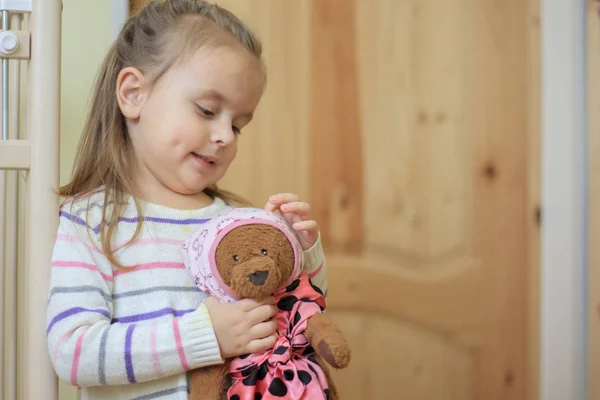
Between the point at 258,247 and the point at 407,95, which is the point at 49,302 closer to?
the point at 258,247

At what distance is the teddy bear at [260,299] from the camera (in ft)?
2.19

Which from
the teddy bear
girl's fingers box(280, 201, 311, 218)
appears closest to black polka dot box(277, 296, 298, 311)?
the teddy bear

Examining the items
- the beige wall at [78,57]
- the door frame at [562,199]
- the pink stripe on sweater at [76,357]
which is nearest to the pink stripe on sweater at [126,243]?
the pink stripe on sweater at [76,357]

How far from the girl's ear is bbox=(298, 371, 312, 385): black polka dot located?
38cm

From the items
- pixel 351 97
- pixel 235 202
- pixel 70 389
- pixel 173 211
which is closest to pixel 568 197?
pixel 351 97

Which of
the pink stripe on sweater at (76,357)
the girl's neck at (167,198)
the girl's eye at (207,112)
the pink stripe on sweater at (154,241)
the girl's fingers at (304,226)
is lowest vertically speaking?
the pink stripe on sweater at (76,357)

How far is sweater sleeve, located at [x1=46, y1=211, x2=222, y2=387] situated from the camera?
0.68m

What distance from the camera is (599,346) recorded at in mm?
1508

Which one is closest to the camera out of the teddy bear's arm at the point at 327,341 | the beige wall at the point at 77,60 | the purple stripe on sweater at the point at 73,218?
the teddy bear's arm at the point at 327,341

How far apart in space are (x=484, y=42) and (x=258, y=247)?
40.4 inches

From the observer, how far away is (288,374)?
680mm

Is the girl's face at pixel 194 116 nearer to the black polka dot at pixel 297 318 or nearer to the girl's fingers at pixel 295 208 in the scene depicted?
the girl's fingers at pixel 295 208

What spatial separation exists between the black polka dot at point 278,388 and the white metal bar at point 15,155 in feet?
1.21

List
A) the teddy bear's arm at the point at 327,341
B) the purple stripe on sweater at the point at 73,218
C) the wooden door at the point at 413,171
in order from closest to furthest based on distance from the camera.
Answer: the teddy bear's arm at the point at 327,341, the purple stripe on sweater at the point at 73,218, the wooden door at the point at 413,171
